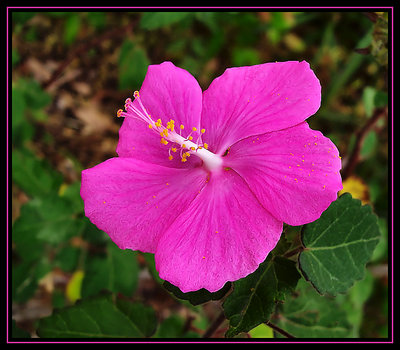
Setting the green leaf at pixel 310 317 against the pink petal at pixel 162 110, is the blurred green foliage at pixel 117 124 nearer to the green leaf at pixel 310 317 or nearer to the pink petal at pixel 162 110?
the green leaf at pixel 310 317

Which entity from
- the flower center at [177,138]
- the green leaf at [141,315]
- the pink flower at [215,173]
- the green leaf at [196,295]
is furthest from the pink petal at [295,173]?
the green leaf at [141,315]

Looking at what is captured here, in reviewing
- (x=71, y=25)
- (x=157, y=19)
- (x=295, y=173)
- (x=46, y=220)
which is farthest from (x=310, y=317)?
(x=71, y=25)

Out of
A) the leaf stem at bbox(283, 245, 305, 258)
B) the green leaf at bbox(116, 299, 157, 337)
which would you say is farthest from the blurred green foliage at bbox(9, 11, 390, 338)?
the leaf stem at bbox(283, 245, 305, 258)

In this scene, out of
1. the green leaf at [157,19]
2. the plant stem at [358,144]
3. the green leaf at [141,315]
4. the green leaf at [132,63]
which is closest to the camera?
the green leaf at [141,315]

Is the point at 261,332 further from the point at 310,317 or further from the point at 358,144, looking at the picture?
the point at 358,144

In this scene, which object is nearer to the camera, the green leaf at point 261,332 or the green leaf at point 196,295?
the green leaf at point 196,295

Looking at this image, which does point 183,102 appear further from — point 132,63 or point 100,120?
point 100,120
